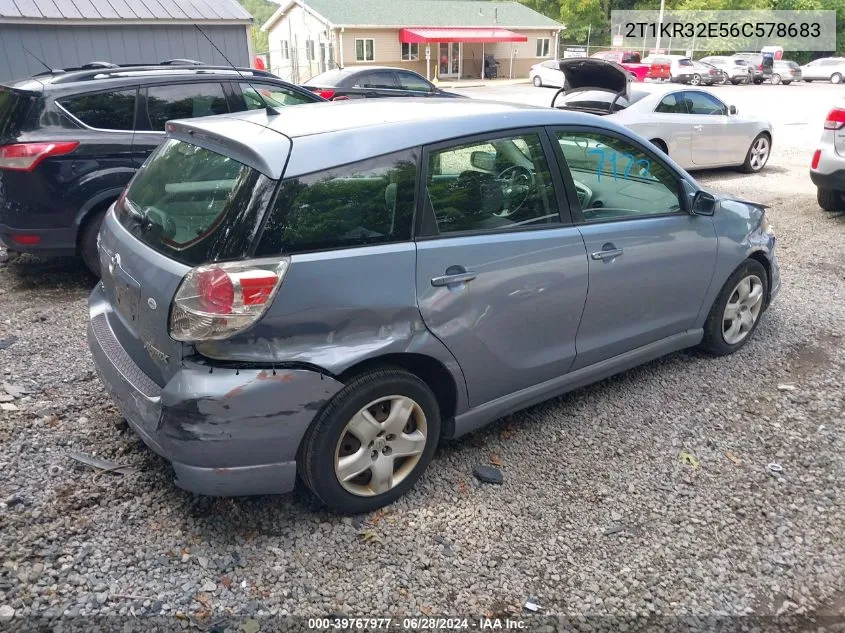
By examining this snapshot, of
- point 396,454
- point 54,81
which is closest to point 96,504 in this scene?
point 396,454

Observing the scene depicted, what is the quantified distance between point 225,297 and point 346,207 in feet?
2.04

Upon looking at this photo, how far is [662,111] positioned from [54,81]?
25.4ft

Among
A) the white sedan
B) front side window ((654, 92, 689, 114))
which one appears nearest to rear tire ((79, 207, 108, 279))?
the white sedan

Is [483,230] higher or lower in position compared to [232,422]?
higher

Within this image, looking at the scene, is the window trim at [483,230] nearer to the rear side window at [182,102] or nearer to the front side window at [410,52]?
the rear side window at [182,102]

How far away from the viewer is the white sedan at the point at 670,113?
31.3 ft

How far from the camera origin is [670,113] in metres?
9.91

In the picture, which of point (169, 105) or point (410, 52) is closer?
Result: point (169, 105)

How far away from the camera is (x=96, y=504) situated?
3.08 metres

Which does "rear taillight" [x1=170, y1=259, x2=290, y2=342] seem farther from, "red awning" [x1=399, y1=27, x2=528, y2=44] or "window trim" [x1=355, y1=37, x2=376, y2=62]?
"red awning" [x1=399, y1=27, x2=528, y2=44]

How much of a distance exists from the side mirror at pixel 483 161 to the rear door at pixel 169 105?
332 cm

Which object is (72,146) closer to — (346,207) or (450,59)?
(346,207)

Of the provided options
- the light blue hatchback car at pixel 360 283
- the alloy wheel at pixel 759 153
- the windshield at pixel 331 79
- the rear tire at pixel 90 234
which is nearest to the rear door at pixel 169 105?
the rear tire at pixel 90 234

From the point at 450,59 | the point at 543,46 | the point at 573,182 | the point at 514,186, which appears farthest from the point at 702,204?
the point at 543,46
